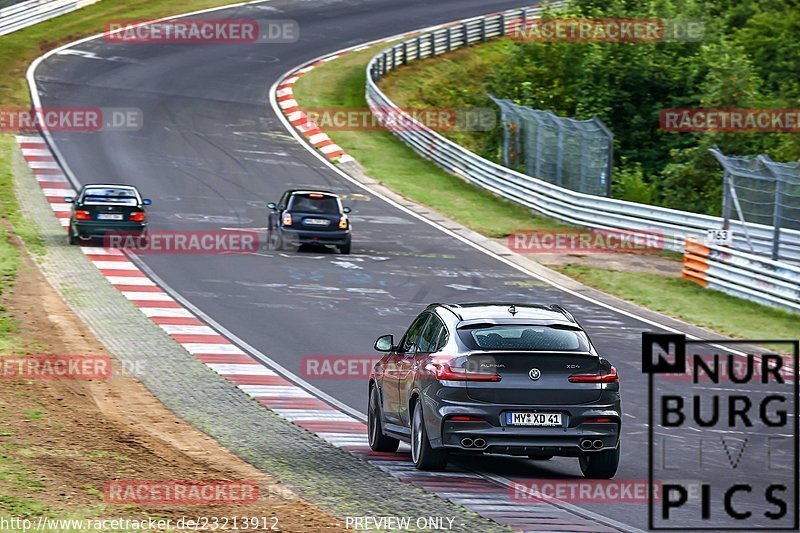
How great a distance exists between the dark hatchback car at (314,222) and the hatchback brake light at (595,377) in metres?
18.5

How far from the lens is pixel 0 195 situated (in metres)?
34.0

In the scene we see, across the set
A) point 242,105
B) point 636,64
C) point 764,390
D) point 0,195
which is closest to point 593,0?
point 636,64

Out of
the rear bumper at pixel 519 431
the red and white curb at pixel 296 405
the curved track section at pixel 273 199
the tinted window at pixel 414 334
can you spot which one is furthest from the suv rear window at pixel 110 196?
the rear bumper at pixel 519 431

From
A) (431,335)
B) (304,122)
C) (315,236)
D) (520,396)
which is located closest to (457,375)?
(520,396)

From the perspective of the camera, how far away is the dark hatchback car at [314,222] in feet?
97.2

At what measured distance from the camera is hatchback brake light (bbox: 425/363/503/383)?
37.2ft

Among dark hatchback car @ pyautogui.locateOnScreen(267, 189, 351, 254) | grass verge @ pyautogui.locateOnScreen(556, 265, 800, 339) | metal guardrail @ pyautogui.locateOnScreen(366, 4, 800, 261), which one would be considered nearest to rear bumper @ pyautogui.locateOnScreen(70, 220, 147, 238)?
dark hatchback car @ pyautogui.locateOnScreen(267, 189, 351, 254)

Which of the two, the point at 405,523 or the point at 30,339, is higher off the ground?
the point at 405,523

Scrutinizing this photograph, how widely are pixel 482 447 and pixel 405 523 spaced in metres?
1.98

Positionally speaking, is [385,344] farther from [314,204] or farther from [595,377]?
[314,204]

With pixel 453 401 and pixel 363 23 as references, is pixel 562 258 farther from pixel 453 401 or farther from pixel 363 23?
pixel 363 23

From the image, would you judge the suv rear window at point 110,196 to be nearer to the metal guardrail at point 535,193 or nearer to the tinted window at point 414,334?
the metal guardrail at point 535,193

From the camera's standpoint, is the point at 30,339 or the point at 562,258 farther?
the point at 562,258

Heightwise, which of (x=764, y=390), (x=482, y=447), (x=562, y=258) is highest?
(x=482, y=447)
